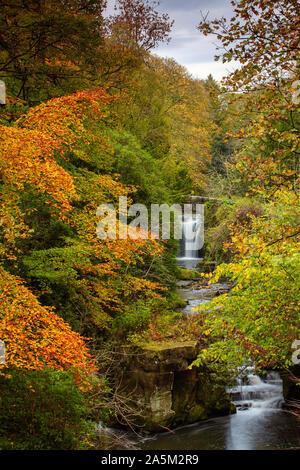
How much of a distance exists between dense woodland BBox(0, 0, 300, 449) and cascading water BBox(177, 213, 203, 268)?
808 centimetres

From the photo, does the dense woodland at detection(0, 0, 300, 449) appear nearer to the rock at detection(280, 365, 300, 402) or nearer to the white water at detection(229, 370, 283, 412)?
the rock at detection(280, 365, 300, 402)

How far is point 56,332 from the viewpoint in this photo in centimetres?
552

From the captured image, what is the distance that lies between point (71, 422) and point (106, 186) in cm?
480

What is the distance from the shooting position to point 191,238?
2230 centimetres

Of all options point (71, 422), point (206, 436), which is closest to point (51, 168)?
point (71, 422)

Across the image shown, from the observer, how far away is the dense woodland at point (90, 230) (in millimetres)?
4391

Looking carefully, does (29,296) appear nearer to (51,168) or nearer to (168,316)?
(51,168)

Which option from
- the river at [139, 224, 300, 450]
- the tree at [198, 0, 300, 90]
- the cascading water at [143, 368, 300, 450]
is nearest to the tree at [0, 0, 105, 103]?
the tree at [198, 0, 300, 90]

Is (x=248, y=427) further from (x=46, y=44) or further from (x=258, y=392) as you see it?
(x=46, y=44)

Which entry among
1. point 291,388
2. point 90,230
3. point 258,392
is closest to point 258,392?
point 258,392

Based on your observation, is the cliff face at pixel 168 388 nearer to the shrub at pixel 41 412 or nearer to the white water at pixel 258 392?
the white water at pixel 258 392

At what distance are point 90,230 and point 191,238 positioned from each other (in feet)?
48.4

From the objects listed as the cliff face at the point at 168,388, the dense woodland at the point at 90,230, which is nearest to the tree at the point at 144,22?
the dense woodland at the point at 90,230

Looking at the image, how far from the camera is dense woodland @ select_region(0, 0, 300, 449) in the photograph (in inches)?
173
